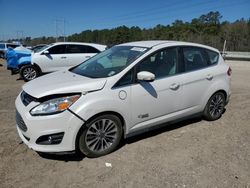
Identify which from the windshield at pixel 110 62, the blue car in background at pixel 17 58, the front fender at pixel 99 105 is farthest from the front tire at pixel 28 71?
the front fender at pixel 99 105

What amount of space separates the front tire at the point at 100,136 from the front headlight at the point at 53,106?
1.31 feet

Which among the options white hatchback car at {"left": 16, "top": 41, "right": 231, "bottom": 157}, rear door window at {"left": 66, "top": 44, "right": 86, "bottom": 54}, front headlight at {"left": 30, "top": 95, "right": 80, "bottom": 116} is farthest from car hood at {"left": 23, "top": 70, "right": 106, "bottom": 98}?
rear door window at {"left": 66, "top": 44, "right": 86, "bottom": 54}

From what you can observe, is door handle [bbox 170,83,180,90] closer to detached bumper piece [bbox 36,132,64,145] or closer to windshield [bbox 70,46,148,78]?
windshield [bbox 70,46,148,78]

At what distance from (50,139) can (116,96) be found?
43.8 inches

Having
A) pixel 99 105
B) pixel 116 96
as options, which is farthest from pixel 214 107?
pixel 99 105

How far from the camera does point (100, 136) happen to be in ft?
13.6

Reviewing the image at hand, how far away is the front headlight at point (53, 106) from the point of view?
3.76 m

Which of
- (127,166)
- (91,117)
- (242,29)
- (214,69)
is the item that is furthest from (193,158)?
(242,29)

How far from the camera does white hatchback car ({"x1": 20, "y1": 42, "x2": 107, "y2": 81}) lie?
11.5 metres

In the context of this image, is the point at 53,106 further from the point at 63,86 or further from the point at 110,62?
the point at 110,62

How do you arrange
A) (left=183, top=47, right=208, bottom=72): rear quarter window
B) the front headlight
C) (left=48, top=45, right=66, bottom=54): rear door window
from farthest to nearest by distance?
(left=48, top=45, right=66, bottom=54): rear door window < (left=183, top=47, right=208, bottom=72): rear quarter window < the front headlight

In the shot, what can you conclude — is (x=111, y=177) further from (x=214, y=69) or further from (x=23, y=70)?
(x=23, y=70)

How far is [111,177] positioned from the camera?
3.69m

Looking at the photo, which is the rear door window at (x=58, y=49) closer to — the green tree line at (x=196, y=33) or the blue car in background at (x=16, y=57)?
the blue car in background at (x=16, y=57)
